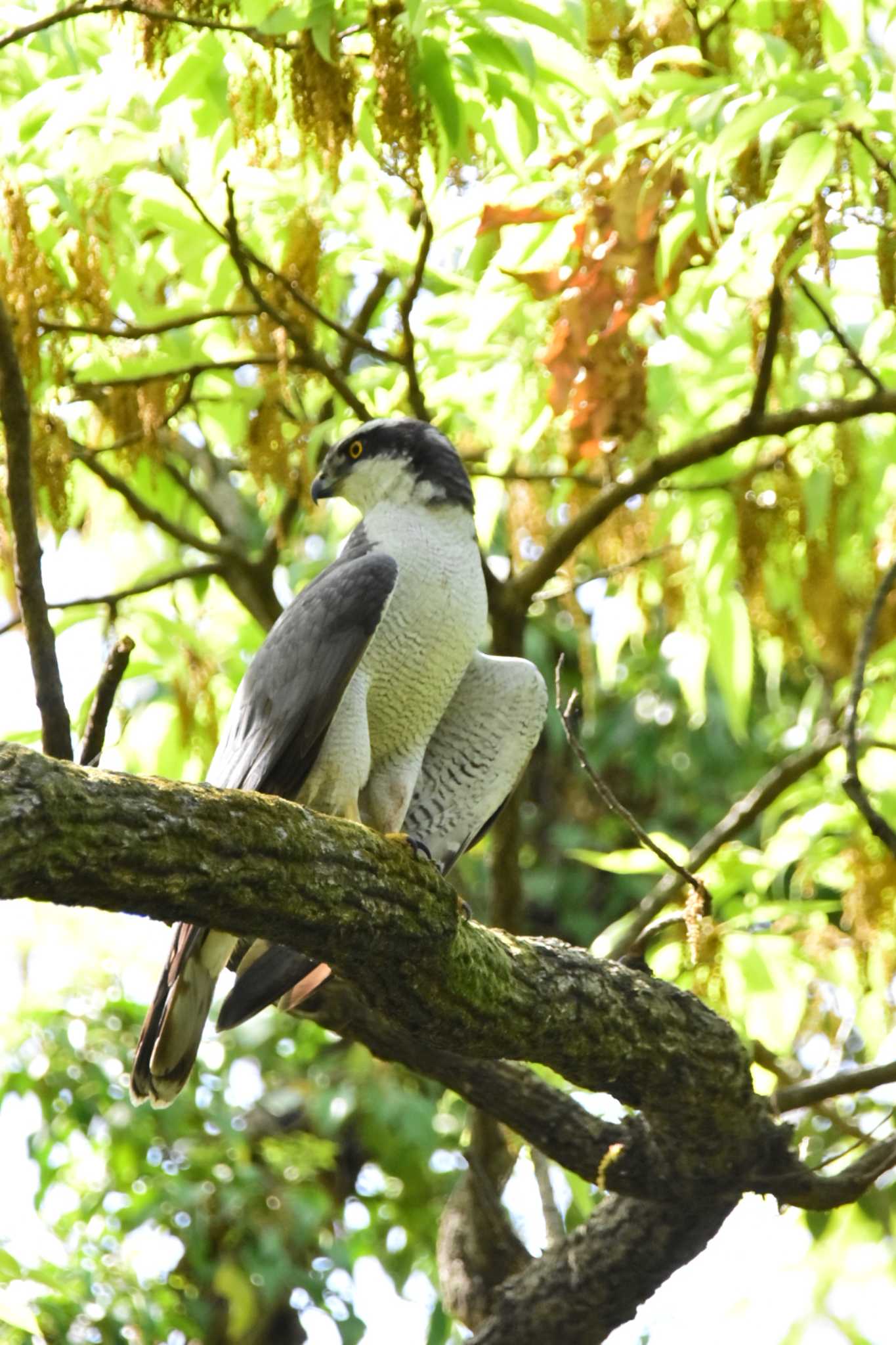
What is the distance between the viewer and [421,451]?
523 centimetres

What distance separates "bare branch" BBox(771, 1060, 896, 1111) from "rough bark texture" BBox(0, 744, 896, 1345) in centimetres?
10

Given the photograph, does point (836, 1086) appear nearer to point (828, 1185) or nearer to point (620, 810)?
point (828, 1185)

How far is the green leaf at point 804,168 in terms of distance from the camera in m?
3.89

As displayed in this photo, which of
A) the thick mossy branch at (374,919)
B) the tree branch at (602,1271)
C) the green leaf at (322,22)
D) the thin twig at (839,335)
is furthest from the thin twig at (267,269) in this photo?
the tree branch at (602,1271)

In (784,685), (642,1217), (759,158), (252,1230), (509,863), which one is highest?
(784,685)

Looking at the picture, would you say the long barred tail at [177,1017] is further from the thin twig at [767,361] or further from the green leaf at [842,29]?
the green leaf at [842,29]

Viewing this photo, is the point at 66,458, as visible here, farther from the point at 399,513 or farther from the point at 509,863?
the point at 509,863

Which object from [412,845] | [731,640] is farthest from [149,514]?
[412,845]

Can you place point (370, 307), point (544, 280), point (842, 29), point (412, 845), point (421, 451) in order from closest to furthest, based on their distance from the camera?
point (412, 845), point (842, 29), point (544, 280), point (421, 451), point (370, 307)

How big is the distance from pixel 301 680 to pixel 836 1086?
1937 millimetres

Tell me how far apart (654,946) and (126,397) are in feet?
11.7

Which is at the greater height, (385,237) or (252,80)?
(385,237)

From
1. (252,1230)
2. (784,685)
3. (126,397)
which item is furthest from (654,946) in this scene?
(784,685)

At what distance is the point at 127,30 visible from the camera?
4555 mm
